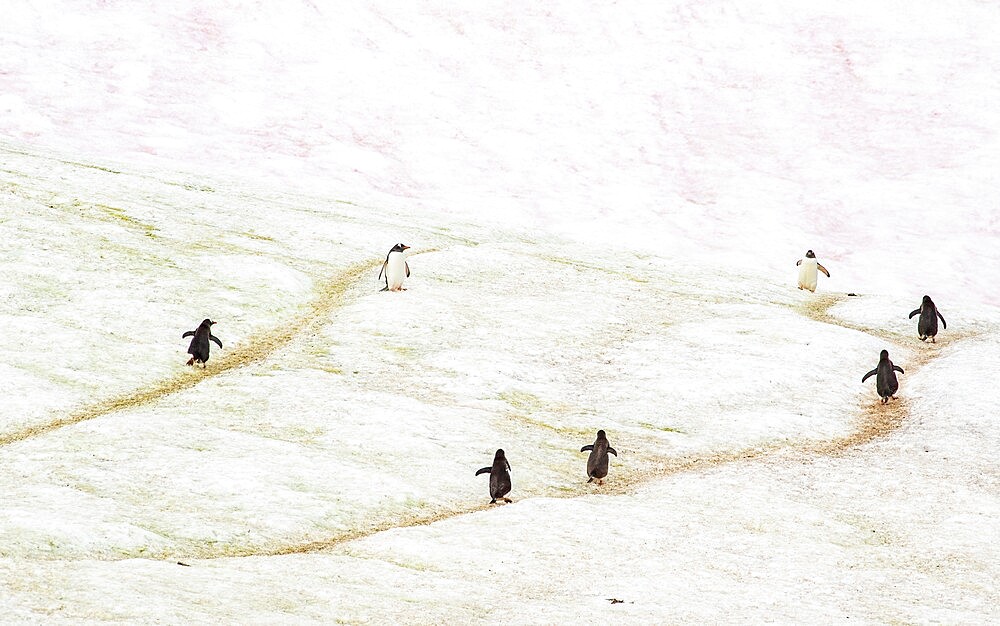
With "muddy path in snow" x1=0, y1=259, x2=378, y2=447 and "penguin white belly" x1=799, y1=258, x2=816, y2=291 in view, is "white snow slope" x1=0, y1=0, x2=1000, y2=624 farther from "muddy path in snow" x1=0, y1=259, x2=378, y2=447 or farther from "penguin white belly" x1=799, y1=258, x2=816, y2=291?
"penguin white belly" x1=799, y1=258, x2=816, y2=291

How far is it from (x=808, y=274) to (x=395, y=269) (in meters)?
19.1

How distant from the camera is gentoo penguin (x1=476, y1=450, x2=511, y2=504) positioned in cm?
2366

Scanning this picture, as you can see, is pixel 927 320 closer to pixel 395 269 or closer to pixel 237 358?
pixel 395 269

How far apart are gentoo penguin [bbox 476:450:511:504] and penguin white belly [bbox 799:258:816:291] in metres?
28.4

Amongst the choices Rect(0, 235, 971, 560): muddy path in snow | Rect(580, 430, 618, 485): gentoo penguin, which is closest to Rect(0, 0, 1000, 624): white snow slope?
Rect(0, 235, 971, 560): muddy path in snow

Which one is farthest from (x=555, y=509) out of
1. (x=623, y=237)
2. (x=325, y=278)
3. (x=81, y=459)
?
(x=623, y=237)

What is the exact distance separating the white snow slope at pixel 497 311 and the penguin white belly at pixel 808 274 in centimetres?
179

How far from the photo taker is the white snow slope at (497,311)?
19.9 metres

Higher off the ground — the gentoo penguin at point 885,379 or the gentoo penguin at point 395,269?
the gentoo penguin at point 395,269

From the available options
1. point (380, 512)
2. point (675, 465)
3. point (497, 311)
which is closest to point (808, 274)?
point (497, 311)

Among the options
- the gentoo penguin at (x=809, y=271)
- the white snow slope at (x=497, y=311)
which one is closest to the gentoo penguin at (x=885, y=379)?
the white snow slope at (x=497, y=311)

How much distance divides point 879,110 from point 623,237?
23.7 metres

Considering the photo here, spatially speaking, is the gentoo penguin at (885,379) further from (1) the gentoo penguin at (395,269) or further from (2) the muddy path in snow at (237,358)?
(2) the muddy path in snow at (237,358)

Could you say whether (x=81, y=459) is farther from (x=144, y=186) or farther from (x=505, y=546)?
(x=144, y=186)
